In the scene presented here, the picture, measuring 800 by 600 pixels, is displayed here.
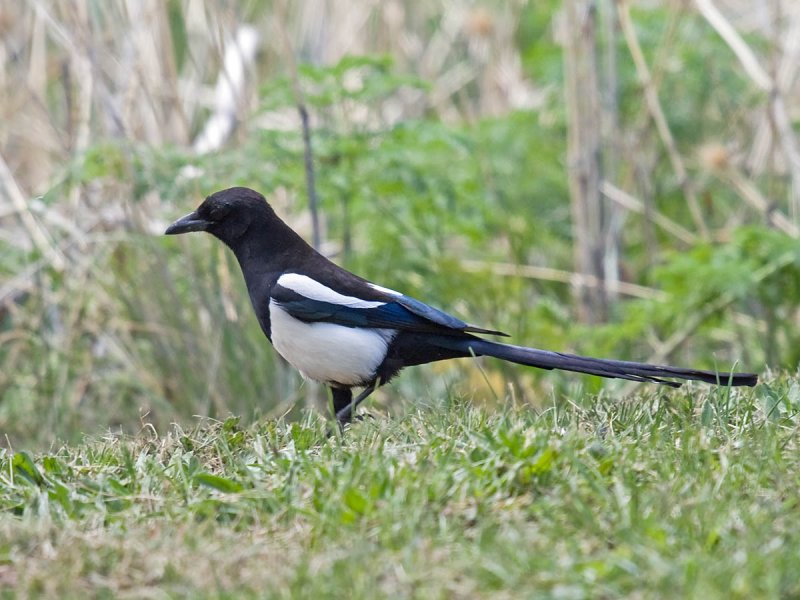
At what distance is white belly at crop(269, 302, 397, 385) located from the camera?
4059 millimetres

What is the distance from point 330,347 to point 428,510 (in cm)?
150

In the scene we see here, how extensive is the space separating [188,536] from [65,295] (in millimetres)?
3727

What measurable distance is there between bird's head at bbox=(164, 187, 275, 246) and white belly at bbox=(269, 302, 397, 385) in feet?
1.40

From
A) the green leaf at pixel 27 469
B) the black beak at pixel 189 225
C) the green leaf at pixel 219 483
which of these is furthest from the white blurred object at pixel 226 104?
the green leaf at pixel 219 483

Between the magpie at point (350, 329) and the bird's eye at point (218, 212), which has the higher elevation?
the bird's eye at point (218, 212)

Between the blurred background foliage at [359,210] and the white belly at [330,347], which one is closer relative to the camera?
the white belly at [330,347]

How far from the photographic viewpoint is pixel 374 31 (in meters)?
7.88

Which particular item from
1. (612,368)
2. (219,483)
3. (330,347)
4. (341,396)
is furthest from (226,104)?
(219,483)

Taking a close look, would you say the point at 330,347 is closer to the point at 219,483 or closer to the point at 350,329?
the point at 350,329

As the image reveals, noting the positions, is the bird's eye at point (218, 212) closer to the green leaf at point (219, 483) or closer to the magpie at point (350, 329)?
the magpie at point (350, 329)

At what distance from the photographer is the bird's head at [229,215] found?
4383 millimetres

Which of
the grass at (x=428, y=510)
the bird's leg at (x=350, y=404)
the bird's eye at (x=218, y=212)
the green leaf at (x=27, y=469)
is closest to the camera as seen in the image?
the grass at (x=428, y=510)

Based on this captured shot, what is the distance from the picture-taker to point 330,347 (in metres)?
4.05

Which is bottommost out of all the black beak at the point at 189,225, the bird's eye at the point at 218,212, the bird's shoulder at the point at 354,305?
the bird's shoulder at the point at 354,305
